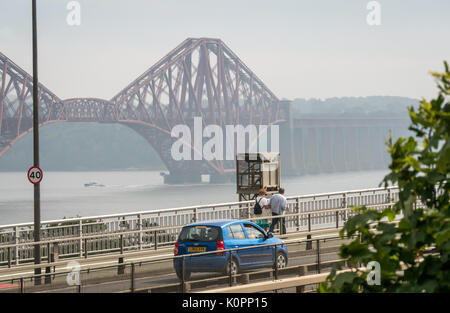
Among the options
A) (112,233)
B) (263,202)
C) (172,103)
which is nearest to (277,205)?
(263,202)

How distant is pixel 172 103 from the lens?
105 m

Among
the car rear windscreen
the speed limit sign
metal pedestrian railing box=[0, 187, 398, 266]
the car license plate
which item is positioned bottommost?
metal pedestrian railing box=[0, 187, 398, 266]

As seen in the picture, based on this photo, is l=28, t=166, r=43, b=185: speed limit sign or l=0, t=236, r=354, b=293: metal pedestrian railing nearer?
l=0, t=236, r=354, b=293: metal pedestrian railing

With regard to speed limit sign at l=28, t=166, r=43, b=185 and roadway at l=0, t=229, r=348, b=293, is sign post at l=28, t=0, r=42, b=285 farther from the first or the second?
roadway at l=0, t=229, r=348, b=293

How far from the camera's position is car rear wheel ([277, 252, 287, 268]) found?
39.8ft

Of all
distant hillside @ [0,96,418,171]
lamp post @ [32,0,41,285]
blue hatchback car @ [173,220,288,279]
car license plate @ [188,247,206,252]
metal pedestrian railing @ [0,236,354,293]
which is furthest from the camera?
distant hillside @ [0,96,418,171]

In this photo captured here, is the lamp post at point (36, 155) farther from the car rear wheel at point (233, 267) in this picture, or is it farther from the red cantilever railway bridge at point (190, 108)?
the red cantilever railway bridge at point (190, 108)

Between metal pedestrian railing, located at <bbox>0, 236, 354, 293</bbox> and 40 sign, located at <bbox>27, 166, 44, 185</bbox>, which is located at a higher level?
40 sign, located at <bbox>27, 166, 44, 185</bbox>

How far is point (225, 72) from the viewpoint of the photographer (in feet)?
390

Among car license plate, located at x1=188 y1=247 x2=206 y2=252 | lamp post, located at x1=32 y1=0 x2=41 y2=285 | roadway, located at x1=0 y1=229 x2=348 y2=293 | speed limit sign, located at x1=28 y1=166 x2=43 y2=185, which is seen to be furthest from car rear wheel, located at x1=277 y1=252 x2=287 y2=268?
speed limit sign, located at x1=28 y1=166 x2=43 y2=185

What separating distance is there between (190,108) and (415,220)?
103894 millimetres

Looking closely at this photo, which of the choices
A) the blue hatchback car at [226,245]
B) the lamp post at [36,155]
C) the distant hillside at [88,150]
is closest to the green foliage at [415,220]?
the blue hatchback car at [226,245]

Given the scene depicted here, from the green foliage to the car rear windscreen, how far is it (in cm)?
885
